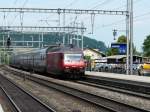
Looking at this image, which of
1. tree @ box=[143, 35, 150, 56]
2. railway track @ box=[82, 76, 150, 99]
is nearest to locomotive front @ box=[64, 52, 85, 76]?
railway track @ box=[82, 76, 150, 99]

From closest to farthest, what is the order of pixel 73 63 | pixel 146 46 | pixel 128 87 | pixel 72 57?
pixel 128 87
pixel 73 63
pixel 72 57
pixel 146 46

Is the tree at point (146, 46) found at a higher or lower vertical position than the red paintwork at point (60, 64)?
higher

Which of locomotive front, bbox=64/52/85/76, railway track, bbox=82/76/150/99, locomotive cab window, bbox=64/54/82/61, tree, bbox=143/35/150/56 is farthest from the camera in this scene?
tree, bbox=143/35/150/56

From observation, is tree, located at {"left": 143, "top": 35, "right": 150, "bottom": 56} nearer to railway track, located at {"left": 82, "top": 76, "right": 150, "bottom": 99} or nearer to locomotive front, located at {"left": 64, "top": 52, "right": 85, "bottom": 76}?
locomotive front, located at {"left": 64, "top": 52, "right": 85, "bottom": 76}

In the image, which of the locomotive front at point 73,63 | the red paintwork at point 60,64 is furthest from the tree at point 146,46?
the locomotive front at point 73,63

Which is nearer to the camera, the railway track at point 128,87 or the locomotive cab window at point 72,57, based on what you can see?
the railway track at point 128,87

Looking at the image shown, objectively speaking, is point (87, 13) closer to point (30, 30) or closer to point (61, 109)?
point (30, 30)

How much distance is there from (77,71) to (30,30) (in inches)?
1426

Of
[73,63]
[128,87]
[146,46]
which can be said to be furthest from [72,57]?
[146,46]

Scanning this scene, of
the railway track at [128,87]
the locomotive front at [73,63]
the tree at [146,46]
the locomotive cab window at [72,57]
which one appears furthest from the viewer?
the tree at [146,46]

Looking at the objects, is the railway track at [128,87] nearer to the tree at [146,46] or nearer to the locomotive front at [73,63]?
the locomotive front at [73,63]

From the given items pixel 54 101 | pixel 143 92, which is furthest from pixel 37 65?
pixel 54 101

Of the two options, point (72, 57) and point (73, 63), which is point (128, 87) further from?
point (72, 57)

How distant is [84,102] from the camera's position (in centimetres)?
2173
